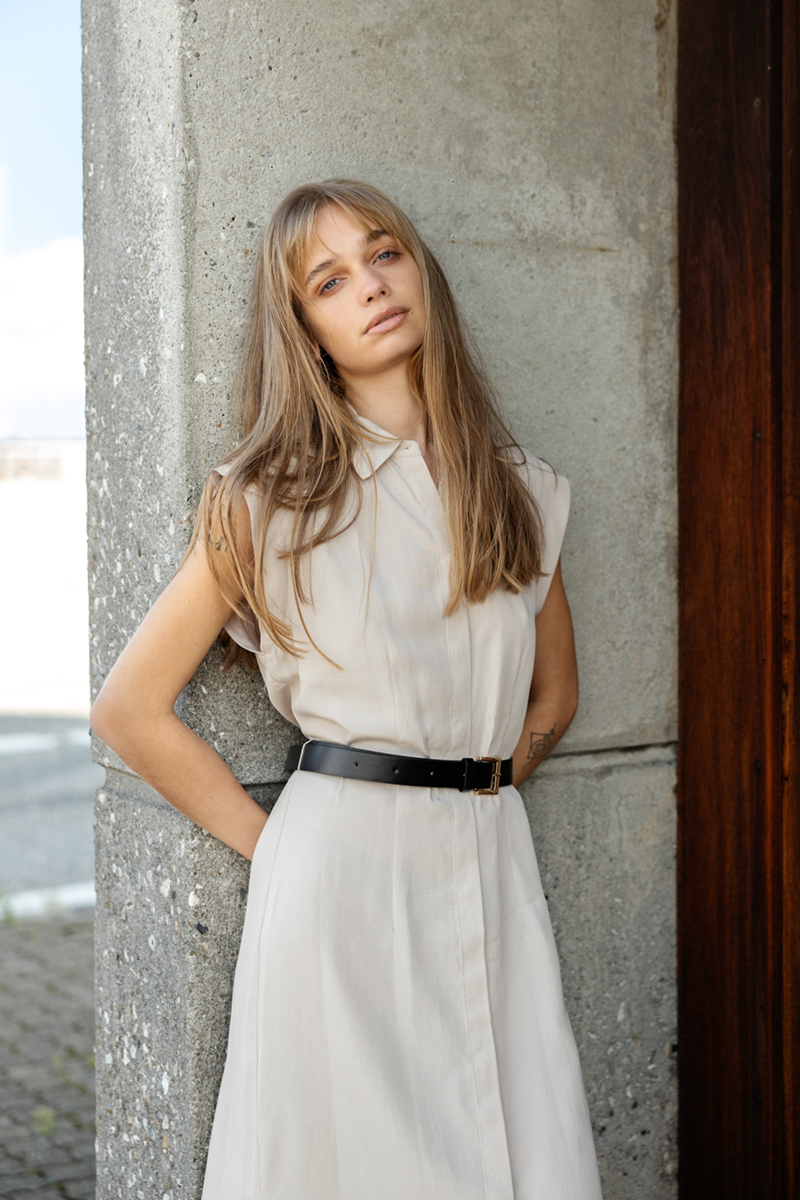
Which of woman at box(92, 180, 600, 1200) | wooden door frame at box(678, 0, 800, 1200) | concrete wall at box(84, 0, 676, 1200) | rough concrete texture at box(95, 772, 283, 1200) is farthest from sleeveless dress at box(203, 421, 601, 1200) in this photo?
wooden door frame at box(678, 0, 800, 1200)

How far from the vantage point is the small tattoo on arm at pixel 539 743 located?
230 cm

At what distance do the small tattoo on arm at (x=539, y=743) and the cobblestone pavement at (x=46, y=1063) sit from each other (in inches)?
81.6

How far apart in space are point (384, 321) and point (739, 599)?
98 centimetres

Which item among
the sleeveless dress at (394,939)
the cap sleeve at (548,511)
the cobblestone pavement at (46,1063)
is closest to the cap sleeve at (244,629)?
the sleeveless dress at (394,939)

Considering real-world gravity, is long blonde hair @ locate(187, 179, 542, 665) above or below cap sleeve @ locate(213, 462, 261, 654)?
above

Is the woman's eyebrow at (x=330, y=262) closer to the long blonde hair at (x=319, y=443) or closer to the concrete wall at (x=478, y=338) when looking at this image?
the long blonde hair at (x=319, y=443)

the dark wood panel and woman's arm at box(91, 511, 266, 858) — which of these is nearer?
woman's arm at box(91, 511, 266, 858)

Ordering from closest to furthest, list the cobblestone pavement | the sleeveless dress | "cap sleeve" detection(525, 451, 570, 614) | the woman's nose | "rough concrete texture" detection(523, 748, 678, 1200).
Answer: the sleeveless dress < the woman's nose < "cap sleeve" detection(525, 451, 570, 614) < "rough concrete texture" detection(523, 748, 678, 1200) < the cobblestone pavement

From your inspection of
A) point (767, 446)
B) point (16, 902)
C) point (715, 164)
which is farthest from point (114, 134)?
point (16, 902)

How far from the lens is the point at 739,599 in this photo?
2.42m

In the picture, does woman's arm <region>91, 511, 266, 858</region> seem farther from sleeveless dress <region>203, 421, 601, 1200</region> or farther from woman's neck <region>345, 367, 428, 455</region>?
woman's neck <region>345, 367, 428, 455</region>

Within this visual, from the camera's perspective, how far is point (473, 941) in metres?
1.86

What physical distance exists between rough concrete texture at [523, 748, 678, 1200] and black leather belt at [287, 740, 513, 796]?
0.53 m

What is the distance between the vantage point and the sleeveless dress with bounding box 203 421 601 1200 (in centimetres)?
178
